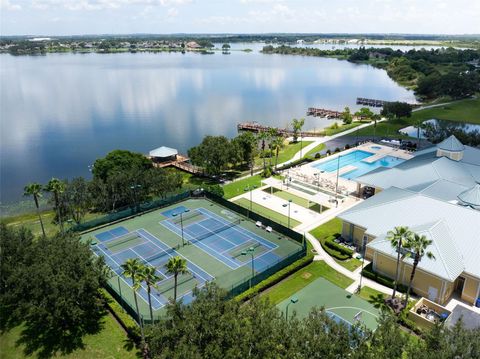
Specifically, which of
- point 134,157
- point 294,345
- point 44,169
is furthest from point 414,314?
point 44,169

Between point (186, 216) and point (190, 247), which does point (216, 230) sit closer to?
point (190, 247)

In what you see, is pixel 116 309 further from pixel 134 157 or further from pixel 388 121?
pixel 388 121

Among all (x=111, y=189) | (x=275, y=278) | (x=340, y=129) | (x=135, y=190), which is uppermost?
(x=111, y=189)

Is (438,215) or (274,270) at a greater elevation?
(438,215)

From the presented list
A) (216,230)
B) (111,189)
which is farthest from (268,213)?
(111,189)

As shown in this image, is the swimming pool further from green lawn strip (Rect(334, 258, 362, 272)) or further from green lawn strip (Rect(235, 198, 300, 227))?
green lawn strip (Rect(334, 258, 362, 272))

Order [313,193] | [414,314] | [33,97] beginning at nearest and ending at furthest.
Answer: [414,314], [313,193], [33,97]

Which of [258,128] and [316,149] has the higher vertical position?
[316,149]
